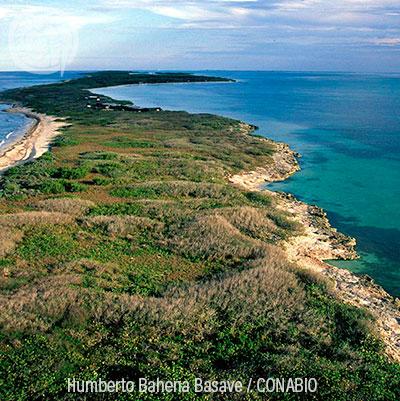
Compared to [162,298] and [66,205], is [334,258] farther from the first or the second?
[66,205]

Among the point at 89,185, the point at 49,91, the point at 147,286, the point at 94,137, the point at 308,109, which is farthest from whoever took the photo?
the point at 49,91

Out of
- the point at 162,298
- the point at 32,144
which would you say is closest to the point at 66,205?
the point at 162,298

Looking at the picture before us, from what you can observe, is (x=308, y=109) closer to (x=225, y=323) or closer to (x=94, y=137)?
(x=94, y=137)

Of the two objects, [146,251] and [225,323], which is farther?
[146,251]

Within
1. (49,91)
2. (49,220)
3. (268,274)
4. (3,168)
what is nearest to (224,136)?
(3,168)

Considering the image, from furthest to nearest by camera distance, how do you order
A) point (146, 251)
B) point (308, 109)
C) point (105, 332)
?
1. point (308, 109)
2. point (146, 251)
3. point (105, 332)

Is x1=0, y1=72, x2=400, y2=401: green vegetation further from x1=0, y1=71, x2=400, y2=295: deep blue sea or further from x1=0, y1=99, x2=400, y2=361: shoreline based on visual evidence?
x1=0, y1=71, x2=400, y2=295: deep blue sea
